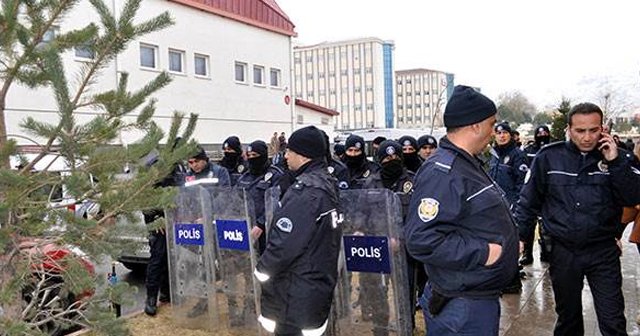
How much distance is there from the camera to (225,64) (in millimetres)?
21719

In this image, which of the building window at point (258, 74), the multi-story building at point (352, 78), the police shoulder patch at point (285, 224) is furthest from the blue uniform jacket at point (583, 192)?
the multi-story building at point (352, 78)

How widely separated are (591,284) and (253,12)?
2131cm

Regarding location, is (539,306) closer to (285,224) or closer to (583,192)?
(583,192)

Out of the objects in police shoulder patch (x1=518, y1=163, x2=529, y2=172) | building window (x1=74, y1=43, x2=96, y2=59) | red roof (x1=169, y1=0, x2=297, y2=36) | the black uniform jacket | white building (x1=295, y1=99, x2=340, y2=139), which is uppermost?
red roof (x1=169, y1=0, x2=297, y2=36)

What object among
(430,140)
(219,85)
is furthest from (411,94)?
(430,140)

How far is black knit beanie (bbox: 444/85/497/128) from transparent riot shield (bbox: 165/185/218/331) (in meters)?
2.85

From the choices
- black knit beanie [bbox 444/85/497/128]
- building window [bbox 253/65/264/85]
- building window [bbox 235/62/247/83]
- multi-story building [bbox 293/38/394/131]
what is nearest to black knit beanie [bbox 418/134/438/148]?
black knit beanie [bbox 444/85/497/128]

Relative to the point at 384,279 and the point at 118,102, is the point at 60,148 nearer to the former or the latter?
the point at 118,102

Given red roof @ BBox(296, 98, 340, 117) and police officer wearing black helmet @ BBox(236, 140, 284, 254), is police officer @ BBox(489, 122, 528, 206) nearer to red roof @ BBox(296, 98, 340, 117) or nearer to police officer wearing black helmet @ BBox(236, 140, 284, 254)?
police officer wearing black helmet @ BBox(236, 140, 284, 254)

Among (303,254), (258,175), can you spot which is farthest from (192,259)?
(303,254)

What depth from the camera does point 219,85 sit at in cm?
2150

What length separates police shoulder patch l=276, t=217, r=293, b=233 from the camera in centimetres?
320

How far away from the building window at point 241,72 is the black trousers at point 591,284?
1987 cm

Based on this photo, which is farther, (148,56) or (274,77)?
(274,77)
